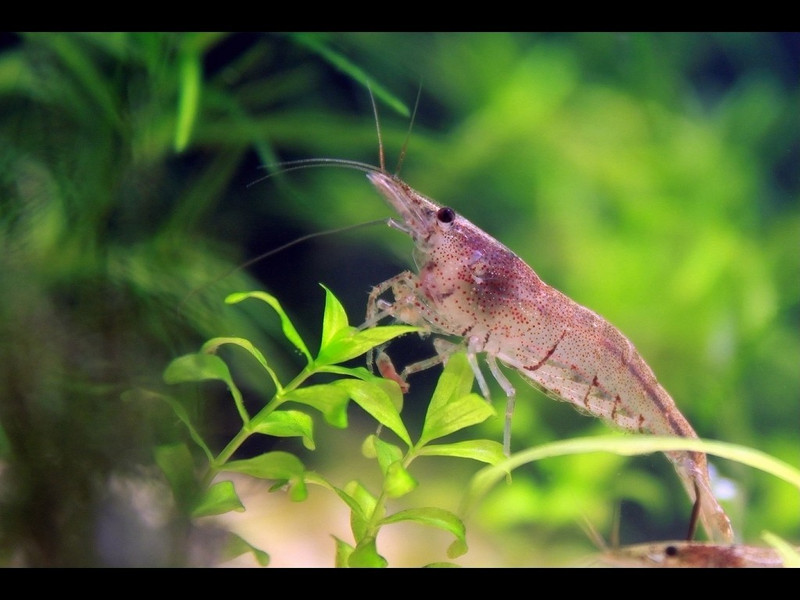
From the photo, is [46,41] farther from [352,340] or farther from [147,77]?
[352,340]

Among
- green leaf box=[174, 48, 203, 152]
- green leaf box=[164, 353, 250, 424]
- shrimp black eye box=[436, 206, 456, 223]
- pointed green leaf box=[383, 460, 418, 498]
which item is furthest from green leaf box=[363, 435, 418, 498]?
green leaf box=[174, 48, 203, 152]

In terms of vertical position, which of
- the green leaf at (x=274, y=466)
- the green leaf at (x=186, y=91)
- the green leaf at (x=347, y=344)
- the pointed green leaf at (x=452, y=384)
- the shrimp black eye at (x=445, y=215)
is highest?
the green leaf at (x=186, y=91)

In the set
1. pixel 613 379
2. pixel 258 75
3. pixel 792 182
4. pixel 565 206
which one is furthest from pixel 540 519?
pixel 258 75

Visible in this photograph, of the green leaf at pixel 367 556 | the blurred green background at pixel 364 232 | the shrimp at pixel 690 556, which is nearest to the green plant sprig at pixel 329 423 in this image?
the green leaf at pixel 367 556

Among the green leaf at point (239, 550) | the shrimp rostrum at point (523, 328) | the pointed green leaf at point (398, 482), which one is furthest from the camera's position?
the shrimp rostrum at point (523, 328)

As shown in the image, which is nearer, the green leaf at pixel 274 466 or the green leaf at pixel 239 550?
the green leaf at pixel 274 466

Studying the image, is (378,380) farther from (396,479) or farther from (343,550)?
(343,550)

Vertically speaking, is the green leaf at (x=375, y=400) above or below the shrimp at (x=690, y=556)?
above

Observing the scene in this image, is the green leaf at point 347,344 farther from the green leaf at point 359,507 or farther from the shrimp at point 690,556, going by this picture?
the shrimp at point 690,556
